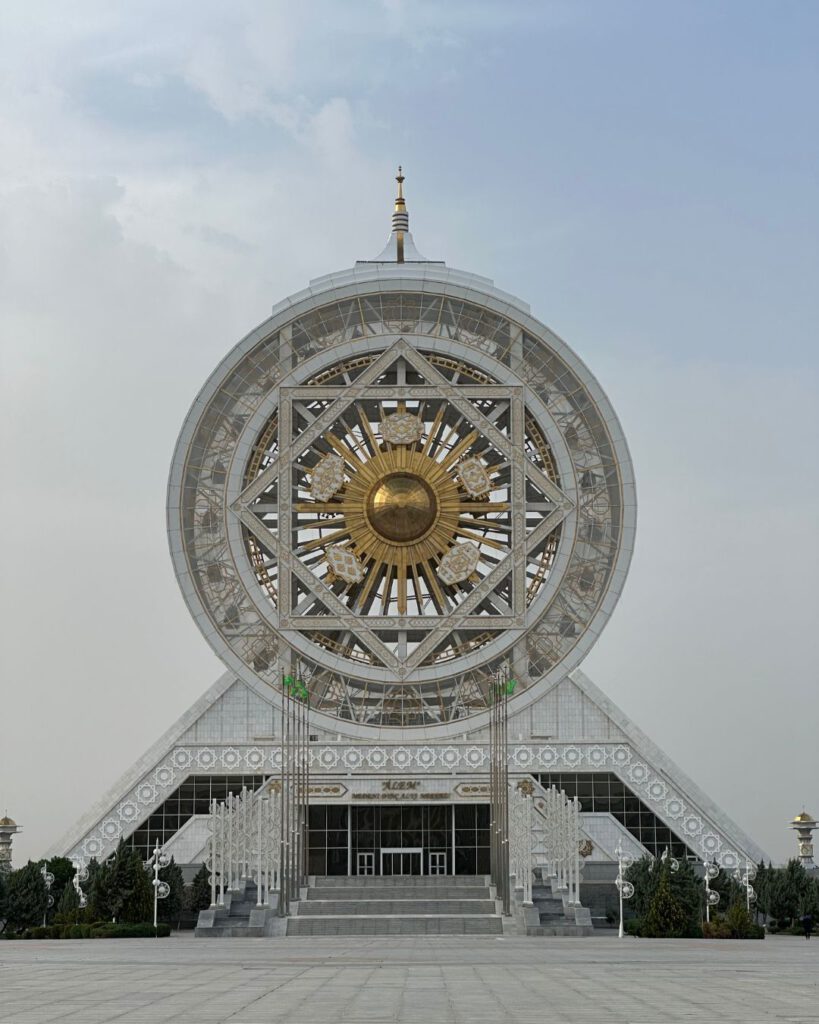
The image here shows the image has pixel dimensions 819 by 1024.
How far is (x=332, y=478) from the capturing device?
42938 mm

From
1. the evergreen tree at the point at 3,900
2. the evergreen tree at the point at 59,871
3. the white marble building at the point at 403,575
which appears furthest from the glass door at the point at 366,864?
the evergreen tree at the point at 3,900

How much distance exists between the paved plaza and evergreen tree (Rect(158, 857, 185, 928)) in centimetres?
1245

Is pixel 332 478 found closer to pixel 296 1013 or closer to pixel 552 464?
pixel 552 464

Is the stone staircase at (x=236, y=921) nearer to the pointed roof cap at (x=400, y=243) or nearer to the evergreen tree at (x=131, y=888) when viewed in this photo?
the evergreen tree at (x=131, y=888)

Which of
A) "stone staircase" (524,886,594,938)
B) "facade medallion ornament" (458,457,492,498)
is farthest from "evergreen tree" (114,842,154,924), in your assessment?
"facade medallion ornament" (458,457,492,498)

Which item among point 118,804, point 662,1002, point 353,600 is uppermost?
point 353,600

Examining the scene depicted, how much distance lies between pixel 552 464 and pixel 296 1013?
1308 inches

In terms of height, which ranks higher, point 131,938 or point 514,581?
point 514,581

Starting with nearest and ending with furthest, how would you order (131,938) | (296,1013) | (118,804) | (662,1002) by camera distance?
(296,1013) → (662,1002) → (131,938) → (118,804)

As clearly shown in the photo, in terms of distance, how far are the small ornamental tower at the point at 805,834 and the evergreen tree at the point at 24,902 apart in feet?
61.0

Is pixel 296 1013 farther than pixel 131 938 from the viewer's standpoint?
No

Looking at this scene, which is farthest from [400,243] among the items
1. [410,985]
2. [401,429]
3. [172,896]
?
[410,985]

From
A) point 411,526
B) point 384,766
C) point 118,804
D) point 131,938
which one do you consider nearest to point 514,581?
point 411,526

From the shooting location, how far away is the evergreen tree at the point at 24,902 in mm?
33156
